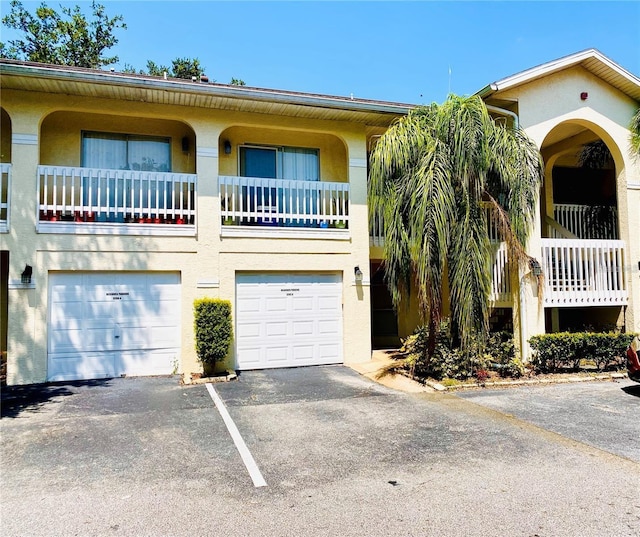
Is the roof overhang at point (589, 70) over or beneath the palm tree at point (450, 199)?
over

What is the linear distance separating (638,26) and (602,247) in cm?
522

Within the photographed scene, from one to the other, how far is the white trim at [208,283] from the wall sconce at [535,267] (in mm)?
7305

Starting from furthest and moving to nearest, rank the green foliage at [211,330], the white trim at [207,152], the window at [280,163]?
the window at [280,163], the white trim at [207,152], the green foliage at [211,330]

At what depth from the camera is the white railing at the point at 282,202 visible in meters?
11.2

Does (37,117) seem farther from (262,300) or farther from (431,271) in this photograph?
(431,271)

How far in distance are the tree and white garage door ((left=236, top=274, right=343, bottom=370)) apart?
18.0 m

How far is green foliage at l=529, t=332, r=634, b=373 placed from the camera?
1027 cm

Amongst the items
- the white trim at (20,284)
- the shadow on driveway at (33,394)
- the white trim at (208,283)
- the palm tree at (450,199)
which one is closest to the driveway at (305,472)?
the shadow on driveway at (33,394)

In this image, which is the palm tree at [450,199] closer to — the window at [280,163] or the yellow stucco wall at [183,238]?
the yellow stucco wall at [183,238]

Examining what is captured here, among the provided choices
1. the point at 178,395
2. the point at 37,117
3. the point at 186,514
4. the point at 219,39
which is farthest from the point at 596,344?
the point at 37,117

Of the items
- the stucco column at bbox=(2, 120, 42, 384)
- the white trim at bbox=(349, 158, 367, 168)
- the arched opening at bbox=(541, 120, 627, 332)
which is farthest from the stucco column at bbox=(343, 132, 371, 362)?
the stucco column at bbox=(2, 120, 42, 384)

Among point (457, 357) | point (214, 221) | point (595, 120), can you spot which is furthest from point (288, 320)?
point (595, 120)

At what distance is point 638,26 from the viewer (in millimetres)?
10852

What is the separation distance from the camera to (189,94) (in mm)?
10312
